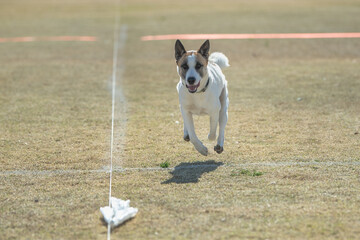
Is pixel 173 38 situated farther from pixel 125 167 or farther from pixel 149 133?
pixel 125 167

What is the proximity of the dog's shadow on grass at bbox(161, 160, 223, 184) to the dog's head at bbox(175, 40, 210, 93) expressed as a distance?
3.33ft

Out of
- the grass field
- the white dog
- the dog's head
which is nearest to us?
the grass field

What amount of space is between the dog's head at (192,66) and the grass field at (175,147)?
1133 mm

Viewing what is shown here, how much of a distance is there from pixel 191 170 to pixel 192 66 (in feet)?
4.51

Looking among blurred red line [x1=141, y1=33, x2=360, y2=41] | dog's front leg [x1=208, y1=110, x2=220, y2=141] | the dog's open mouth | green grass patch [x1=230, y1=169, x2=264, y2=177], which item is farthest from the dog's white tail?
blurred red line [x1=141, y1=33, x2=360, y2=41]

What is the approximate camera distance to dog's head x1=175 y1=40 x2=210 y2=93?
7.43m

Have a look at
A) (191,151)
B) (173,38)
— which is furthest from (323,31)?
(191,151)

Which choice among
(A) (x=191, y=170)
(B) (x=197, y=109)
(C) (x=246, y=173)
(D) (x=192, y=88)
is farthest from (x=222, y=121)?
(C) (x=246, y=173)

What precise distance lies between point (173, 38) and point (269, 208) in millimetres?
15561

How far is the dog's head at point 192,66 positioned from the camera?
293 inches

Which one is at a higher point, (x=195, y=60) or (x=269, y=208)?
(x=195, y=60)

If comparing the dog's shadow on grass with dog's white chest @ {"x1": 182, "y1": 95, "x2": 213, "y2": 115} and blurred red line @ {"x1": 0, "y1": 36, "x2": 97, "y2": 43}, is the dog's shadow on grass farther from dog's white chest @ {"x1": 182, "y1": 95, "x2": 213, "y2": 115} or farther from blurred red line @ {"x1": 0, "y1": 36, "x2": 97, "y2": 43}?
blurred red line @ {"x1": 0, "y1": 36, "x2": 97, "y2": 43}

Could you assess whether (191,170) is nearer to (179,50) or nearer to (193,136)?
(193,136)

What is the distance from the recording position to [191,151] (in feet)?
27.7
